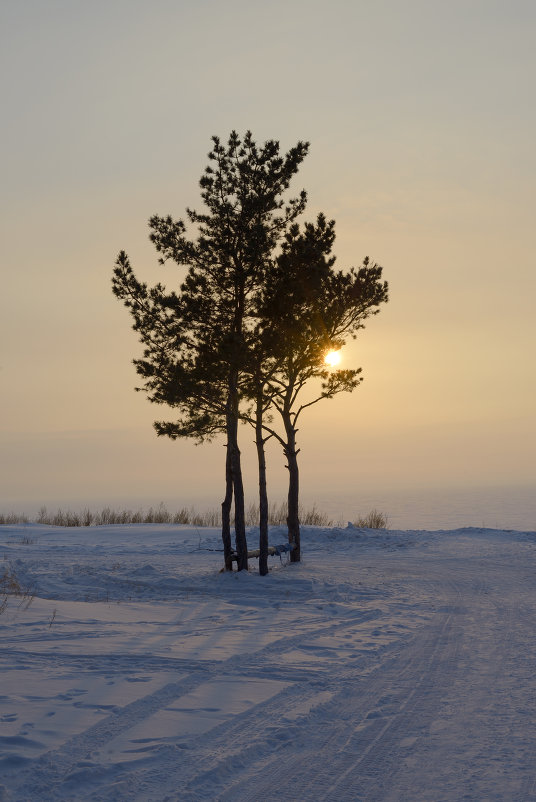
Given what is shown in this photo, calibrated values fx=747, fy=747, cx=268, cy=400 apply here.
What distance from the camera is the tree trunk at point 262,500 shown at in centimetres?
1923

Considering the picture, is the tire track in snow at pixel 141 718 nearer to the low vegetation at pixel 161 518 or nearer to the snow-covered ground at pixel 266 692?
the snow-covered ground at pixel 266 692

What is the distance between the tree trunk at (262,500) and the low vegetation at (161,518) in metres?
14.1

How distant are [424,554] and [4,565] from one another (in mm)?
13348

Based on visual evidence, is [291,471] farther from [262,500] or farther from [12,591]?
[12,591]

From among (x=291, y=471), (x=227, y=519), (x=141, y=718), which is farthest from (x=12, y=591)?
(x=291, y=471)

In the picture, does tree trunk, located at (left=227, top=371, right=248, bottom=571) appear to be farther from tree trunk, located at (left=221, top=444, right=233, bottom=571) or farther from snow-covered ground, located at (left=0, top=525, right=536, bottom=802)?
snow-covered ground, located at (left=0, top=525, right=536, bottom=802)

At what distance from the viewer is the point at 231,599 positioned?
15008 mm

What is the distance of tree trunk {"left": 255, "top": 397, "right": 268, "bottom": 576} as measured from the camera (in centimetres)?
1923

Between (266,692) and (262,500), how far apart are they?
1218cm

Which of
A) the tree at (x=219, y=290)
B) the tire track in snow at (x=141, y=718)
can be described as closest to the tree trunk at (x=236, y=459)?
the tree at (x=219, y=290)

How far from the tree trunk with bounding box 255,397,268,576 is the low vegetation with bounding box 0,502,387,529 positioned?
556 inches

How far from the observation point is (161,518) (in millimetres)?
35719

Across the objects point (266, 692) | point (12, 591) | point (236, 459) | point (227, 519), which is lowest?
point (266, 692)

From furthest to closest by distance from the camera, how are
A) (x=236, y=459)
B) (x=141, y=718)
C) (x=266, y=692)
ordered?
(x=236, y=459) → (x=266, y=692) → (x=141, y=718)
